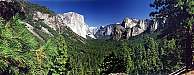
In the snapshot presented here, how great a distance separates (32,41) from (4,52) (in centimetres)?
124

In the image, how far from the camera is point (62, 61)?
289 ft

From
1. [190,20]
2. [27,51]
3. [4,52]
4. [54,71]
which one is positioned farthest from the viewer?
[54,71]

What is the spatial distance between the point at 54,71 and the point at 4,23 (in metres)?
77.0

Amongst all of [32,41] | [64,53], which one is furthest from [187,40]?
[64,53]

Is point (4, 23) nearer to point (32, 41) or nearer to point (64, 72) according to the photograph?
point (32, 41)

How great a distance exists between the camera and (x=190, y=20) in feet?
125

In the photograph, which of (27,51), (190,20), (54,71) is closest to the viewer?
(27,51)

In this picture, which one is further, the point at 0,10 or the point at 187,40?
the point at 187,40

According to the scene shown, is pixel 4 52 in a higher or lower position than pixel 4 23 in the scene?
lower

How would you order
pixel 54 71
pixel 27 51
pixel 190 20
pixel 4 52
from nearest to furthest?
pixel 4 52 → pixel 27 51 → pixel 190 20 → pixel 54 71

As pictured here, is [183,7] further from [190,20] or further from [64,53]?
[64,53]

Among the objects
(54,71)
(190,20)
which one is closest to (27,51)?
(190,20)

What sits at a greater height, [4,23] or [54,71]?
[4,23]

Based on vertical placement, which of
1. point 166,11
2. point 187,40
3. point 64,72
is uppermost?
point 166,11
